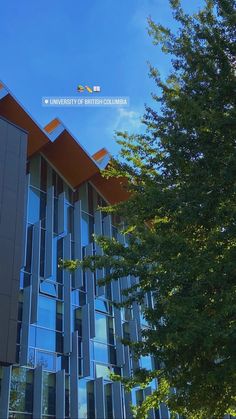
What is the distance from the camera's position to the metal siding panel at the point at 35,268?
18203 mm

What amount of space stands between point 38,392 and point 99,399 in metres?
3.41

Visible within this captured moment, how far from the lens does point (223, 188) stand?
820cm

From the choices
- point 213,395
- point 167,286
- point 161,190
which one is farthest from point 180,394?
point 161,190

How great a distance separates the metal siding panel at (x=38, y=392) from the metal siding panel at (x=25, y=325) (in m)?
0.77

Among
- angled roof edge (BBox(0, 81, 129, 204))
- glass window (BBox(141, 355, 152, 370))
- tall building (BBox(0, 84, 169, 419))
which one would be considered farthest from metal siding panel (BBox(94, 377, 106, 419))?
angled roof edge (BBox(0, 81, 129, 204))

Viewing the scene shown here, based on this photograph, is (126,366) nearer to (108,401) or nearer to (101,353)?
(101,353)

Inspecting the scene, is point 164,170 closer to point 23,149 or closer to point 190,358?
point 190,358

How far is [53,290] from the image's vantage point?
20.1m

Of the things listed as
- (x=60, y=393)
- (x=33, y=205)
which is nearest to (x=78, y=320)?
(x=60, y=393)

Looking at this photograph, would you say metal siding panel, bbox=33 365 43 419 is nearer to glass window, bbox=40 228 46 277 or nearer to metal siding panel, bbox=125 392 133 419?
glass window, bbox=40 228 46 277

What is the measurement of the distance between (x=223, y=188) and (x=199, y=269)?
5.32 feet

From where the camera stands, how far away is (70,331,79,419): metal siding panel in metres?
18.7

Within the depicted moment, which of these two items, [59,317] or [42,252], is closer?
[59,317]

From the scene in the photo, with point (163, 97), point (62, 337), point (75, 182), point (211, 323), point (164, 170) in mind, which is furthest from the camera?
point (75, 182)
